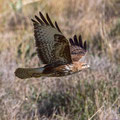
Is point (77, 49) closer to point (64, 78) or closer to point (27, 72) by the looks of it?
point (64, 78)

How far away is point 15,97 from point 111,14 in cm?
462

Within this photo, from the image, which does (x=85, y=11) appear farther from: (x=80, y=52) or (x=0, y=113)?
(x=0, y=113)

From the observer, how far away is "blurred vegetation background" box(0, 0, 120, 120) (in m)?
5.21

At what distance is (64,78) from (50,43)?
48.6 inches

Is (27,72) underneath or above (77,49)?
underneath

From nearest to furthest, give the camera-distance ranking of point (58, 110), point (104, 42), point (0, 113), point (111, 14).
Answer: point (0, 113) < point (58, 110) < point (104, 42) < point (111, 14)

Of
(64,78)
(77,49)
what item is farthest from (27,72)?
(64,78)

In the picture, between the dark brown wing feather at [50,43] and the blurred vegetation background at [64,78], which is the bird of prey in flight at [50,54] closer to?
the dark brown wing feather at [50,43]

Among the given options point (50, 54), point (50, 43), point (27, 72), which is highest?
point (50, 43)

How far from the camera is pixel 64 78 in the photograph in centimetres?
606

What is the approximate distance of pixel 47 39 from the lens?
4.92 metres

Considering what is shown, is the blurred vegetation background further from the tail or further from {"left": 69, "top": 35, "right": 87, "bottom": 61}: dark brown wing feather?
{"left": 69, "top": 35, "right": 87, "bottom": 61}: dark brown wing feather

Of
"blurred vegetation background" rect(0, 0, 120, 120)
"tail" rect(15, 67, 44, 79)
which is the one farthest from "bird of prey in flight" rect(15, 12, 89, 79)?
"blurred vegetation background" rect(0, 0, 120, 120)

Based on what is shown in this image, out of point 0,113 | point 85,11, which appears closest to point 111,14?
point 85,11
